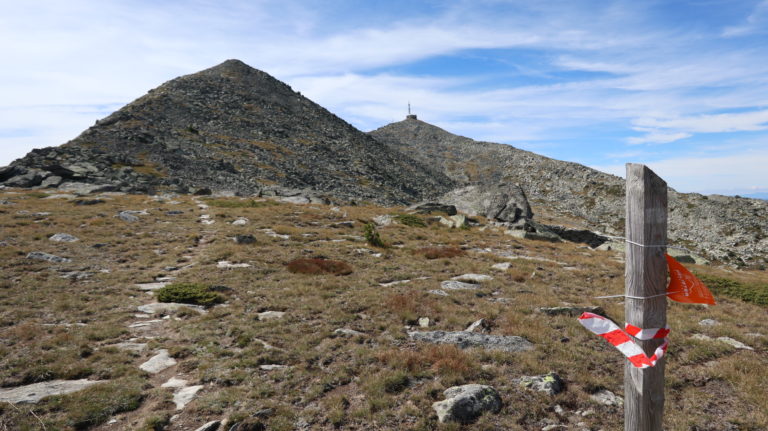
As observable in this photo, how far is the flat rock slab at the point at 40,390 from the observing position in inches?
295

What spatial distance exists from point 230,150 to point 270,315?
62.6 m

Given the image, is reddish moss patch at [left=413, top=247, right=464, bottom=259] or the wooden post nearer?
the wooden post

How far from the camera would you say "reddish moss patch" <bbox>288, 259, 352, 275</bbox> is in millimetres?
16984

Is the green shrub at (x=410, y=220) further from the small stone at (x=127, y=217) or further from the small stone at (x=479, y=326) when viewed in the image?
A: the small stone at (x=479, y=326)

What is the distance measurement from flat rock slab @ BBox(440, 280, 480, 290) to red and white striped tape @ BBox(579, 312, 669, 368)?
11.1 m

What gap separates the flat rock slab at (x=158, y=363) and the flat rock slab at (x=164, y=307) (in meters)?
3.11

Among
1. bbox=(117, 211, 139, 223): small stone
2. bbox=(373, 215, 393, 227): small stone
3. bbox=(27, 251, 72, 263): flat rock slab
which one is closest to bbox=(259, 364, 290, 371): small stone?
bbox=(27, 251, 72, 263): flat rock slab

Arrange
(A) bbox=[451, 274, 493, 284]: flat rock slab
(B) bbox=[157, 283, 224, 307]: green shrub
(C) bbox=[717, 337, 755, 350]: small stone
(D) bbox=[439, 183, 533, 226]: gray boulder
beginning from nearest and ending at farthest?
(C) bbox=[717, 337, 755, 350]: small stone < (B) bbox=[157, 283, 224, 307]: green shrub < (A) bbox=[451, 274, 493, 284]: flat rock slab < (D) bbox=[439, 183, 533, 226]: gray boulder

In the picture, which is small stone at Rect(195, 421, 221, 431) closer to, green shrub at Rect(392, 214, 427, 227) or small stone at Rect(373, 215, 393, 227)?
small stone at Rect(373, 215, 393, 227)

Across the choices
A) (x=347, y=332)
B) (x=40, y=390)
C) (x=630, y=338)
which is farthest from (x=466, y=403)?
(x=40, y=390)

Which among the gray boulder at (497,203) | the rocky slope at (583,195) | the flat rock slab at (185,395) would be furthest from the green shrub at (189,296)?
the rocky slope at (583,195)

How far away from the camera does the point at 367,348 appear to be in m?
9.82

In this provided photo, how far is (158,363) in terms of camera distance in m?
9.34

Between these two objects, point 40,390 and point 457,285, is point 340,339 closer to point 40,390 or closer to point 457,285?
point 40,390
